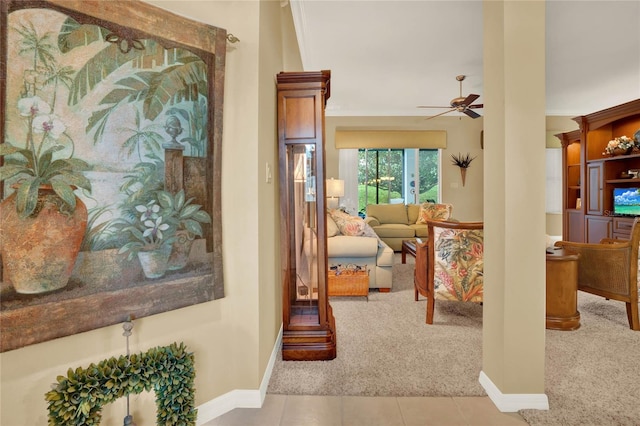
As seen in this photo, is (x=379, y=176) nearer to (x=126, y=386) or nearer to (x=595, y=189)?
(x=595, y=189)

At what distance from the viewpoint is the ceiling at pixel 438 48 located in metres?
3.18

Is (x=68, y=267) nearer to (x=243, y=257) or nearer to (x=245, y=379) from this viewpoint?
(x=243, y=257)

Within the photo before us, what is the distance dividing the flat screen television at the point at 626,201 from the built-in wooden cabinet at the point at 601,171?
104mm

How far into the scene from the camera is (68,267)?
3.78 ft

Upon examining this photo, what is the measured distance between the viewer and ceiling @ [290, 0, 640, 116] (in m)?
3.18

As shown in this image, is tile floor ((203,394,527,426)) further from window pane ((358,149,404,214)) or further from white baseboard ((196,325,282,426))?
window pane ((358,149,404,214))

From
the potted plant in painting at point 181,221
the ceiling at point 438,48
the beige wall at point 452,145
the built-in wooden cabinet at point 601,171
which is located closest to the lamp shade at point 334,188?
the beige wall at point 452,145

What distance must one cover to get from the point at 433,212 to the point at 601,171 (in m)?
2.67

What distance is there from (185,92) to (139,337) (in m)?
1.10

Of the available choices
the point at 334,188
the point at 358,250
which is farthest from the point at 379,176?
the point at 358,250

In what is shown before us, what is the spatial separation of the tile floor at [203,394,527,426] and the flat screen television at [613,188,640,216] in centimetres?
503

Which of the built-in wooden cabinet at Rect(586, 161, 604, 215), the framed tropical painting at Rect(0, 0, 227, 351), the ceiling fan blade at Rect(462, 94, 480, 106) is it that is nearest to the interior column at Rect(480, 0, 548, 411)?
the framed tropical painting at Rect(0, 0, 227, 351)

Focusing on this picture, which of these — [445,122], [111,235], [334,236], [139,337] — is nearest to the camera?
[111,235]

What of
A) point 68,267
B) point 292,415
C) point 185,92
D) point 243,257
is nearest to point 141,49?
point 185,92
